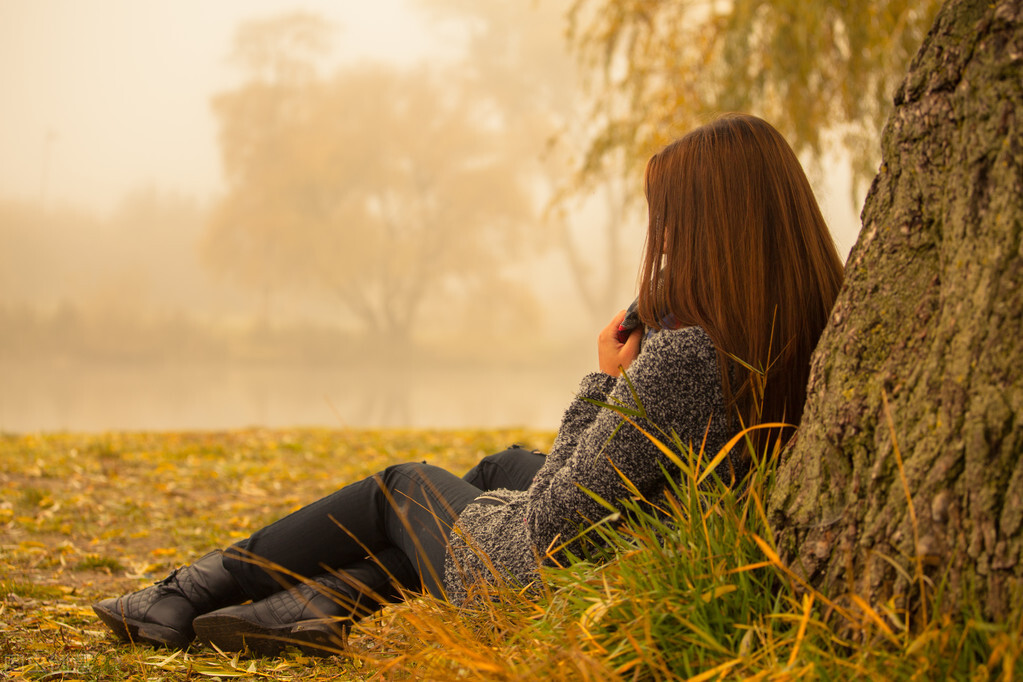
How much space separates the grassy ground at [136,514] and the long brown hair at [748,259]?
874 millimetres

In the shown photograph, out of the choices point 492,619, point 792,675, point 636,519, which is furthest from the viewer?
point 636,519

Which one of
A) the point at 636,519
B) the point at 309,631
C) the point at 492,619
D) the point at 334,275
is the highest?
the point at 334,275

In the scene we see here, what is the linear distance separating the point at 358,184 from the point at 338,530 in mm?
20275

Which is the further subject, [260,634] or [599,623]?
[260,634]

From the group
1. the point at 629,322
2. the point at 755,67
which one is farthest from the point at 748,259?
the point at 755,67

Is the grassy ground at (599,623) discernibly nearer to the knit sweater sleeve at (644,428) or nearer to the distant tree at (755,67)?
the knit sweater sleeve at (644,428)

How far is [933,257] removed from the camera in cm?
107

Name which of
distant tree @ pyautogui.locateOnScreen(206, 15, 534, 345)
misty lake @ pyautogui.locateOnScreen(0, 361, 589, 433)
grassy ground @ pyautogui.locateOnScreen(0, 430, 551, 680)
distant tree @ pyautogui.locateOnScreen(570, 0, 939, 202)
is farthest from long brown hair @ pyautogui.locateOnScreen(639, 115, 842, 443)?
distant tree @ pyautogui.locateOnScreen(206, 15, 534, 345)

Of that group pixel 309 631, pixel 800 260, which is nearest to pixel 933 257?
pixel 800 260

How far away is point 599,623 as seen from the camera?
42.8 inches

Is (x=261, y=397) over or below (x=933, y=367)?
below

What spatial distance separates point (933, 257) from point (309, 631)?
4.49 feet

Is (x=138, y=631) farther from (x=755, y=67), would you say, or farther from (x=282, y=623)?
(x=755, y=67)

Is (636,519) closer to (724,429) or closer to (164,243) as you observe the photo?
(724,429)
